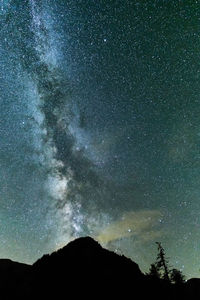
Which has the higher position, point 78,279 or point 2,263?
point 2,263

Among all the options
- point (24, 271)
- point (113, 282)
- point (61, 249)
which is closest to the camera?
point (113, 282)

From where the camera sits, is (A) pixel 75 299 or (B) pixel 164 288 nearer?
(A) pixel 75 299

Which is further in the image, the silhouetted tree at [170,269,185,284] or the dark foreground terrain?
the silhouetted tree at [170,269,185,284]

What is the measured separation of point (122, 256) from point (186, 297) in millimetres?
8003

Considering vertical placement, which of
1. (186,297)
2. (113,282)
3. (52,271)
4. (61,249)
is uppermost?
(61,249)

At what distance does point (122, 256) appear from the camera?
18.0 m

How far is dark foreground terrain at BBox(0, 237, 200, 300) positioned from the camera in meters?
15.5

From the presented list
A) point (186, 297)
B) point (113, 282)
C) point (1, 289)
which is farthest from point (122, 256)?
point (1, 289)

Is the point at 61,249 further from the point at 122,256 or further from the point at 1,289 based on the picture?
the point at 1,289

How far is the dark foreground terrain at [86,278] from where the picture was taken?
15492 mm

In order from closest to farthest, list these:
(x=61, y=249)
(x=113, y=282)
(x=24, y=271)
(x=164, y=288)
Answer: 1. (x=113, y=282)
2. (x=61, y=249)
3. (x=164, y=288)
4. (x=24, y=271)

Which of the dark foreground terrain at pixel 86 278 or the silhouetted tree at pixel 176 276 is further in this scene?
the silhouetted tree at pixel 176 276

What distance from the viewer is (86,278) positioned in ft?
51.9

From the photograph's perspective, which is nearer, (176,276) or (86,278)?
(86,278)
